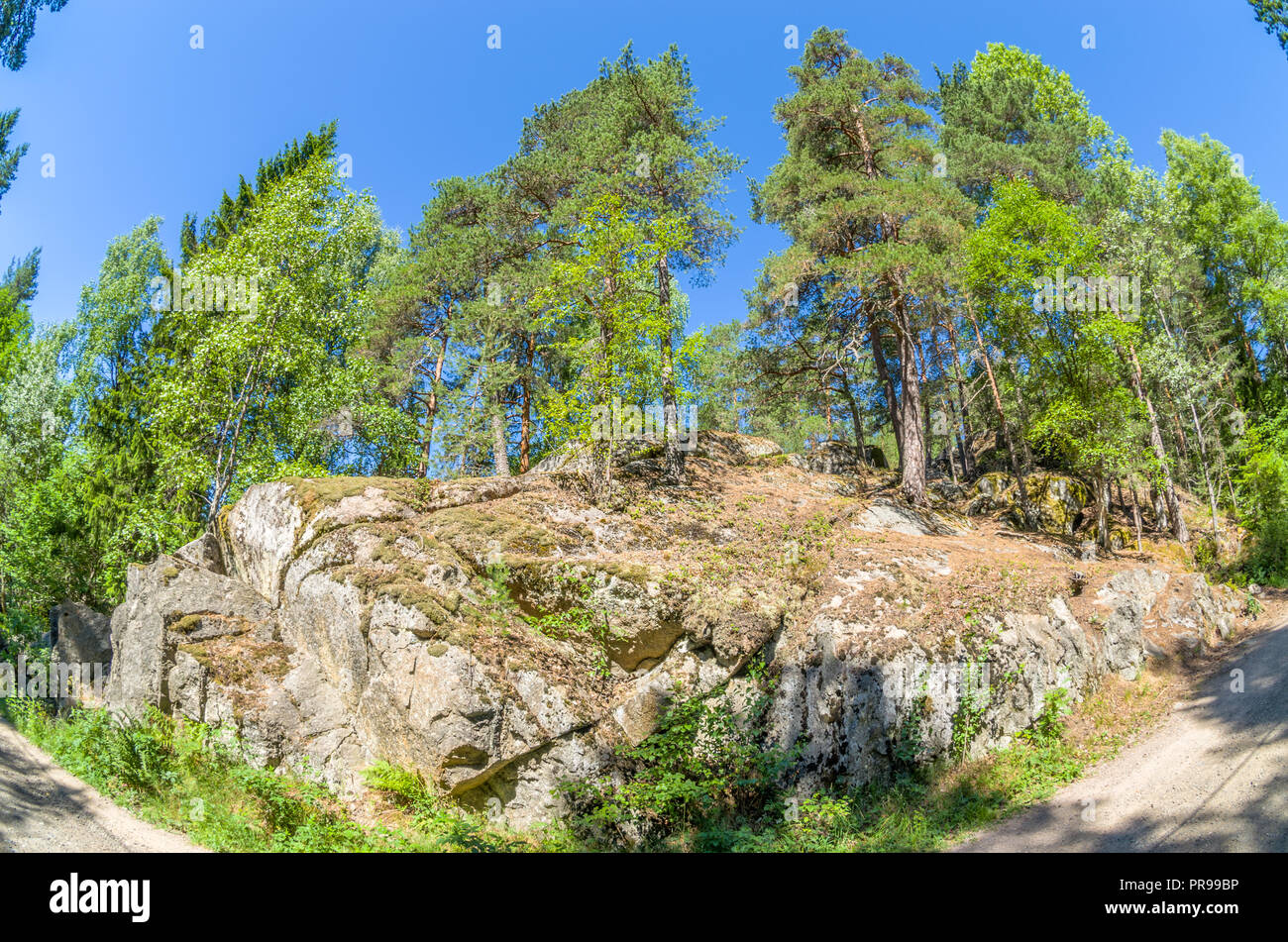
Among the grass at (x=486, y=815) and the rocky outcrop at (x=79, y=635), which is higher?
the rocky outcrop at (x=79, y=635)

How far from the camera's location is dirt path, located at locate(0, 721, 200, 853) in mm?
7730

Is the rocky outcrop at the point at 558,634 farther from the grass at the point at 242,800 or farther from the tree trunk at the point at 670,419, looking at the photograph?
the tree trunk at the point at 670,419

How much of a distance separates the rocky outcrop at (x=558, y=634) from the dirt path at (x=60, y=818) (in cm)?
135

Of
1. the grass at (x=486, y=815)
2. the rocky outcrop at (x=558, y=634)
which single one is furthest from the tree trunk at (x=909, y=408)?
the grass at (x=486, y=815)

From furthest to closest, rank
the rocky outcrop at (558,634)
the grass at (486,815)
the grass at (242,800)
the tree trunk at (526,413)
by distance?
the tree trunk at (526,413) < the rocky outcrop at (558,634) < the grass at (486,815) < the grass at (242,800)

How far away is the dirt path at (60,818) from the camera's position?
25.4 feet

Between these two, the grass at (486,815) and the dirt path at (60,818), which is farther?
the grass at (486,815)

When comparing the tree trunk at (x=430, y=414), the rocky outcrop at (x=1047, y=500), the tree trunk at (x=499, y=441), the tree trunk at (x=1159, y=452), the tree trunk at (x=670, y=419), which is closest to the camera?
the tree trunk at (x=670, y=419)

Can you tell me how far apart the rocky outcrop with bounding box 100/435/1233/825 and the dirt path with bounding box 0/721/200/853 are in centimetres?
135

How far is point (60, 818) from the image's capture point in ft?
28.2

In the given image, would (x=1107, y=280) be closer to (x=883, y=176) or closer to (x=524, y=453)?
(x=883, y=176)

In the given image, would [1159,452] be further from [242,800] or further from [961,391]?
[242,800]

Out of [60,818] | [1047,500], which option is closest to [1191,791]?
[1047,500]

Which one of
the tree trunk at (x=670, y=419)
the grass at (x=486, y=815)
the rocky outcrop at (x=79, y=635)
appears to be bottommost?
the grass at (x=486, y=815)
